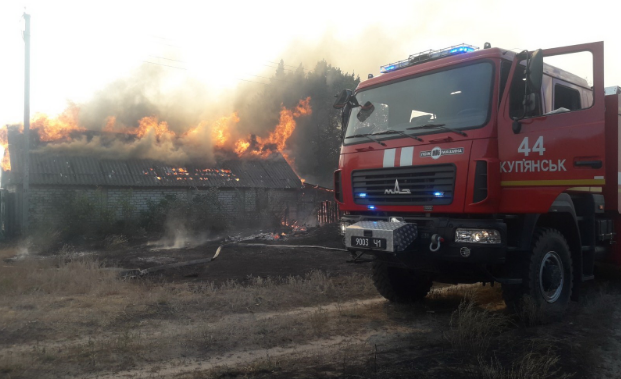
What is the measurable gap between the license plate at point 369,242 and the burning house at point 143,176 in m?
16.2

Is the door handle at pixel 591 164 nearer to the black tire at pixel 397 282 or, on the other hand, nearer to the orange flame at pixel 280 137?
the black tire at pixel 397 282

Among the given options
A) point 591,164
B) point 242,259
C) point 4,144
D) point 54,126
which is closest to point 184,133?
point 54,126

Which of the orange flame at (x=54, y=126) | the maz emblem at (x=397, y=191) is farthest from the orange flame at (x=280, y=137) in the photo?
the maz emblem at (x=397, y=191)

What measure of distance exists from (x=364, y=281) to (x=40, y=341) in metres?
5.52

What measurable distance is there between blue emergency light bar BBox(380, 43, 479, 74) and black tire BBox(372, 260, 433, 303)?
9.62 feet

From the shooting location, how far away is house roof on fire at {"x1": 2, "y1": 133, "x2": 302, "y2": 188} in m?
19.8

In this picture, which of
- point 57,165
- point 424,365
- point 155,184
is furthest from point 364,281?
point 57,165

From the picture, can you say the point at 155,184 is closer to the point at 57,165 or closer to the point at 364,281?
the point at 57,165

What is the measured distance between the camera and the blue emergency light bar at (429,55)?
5.84 metres

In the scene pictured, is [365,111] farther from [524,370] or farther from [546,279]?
[524,370]

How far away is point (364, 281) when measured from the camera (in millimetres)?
8781

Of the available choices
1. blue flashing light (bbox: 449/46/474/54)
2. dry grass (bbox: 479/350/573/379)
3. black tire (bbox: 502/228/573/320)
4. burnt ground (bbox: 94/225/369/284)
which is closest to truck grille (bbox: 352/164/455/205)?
black tire (bbox: 502/228/573/320)

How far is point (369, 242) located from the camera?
5531mm

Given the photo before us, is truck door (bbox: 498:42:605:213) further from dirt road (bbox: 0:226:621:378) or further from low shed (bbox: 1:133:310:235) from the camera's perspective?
low shed (bbox: 1:133:310:235)
